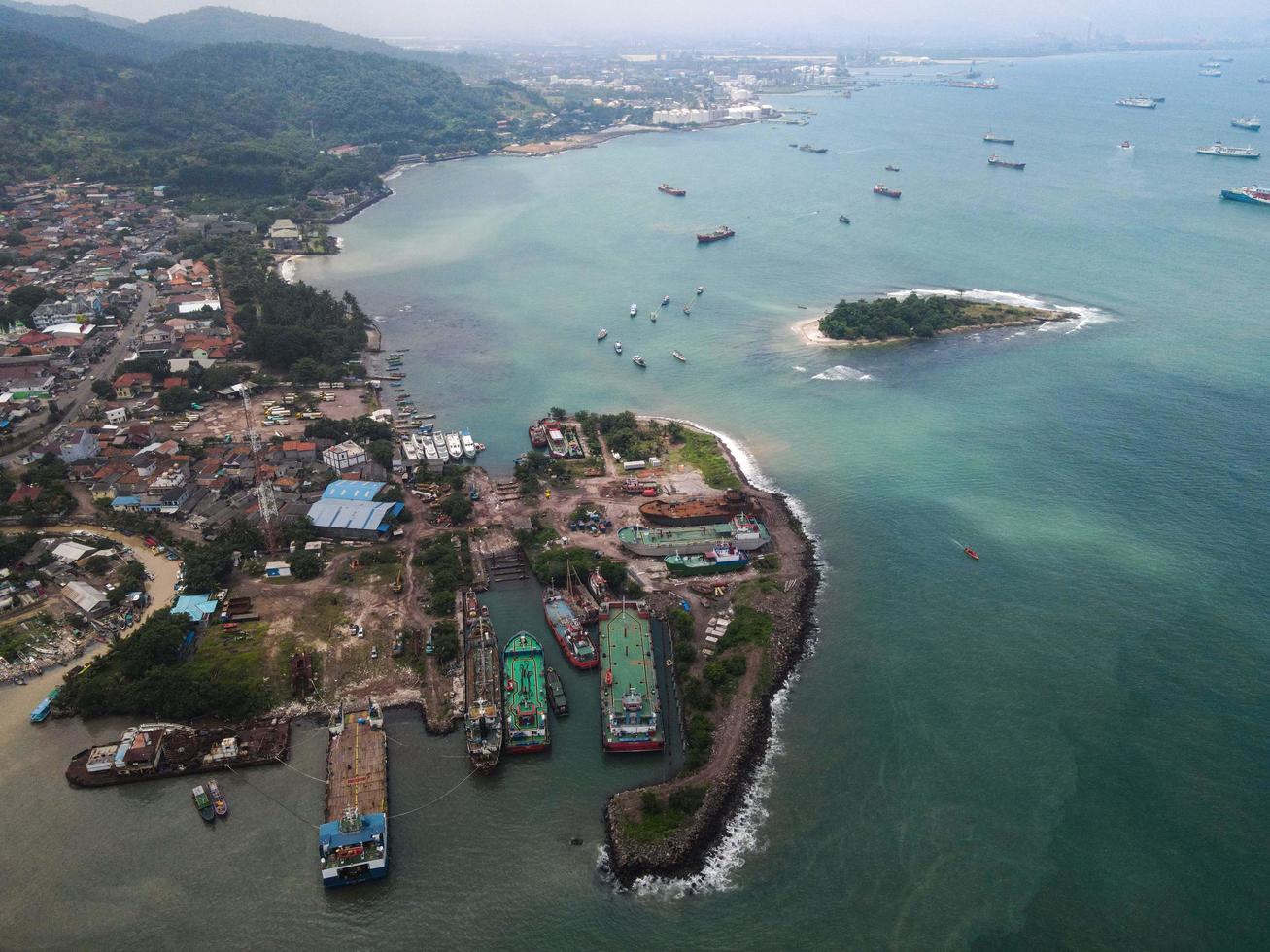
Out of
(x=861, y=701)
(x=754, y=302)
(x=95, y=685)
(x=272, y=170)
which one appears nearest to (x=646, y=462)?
(x=861, y=701)

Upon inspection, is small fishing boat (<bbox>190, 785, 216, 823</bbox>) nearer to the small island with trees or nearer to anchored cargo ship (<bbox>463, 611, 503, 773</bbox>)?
anchored cargo ship (<bbox>463, 611, 503, 773</bbox>)

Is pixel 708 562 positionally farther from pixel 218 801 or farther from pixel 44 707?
pixel 44 707

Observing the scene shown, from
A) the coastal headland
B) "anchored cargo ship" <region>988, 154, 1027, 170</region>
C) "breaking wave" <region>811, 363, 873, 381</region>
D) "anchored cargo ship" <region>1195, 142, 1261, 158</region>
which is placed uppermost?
"anchored cargo ship" <region>1195, 142, 1261, 158</region>

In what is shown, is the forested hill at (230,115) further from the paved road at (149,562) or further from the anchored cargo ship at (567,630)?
the anchored cargo ship at (567,630)

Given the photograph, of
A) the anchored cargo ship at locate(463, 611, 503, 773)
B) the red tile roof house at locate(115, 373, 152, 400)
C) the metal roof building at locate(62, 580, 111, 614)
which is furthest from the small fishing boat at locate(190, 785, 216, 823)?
the red tile roof house at locate(115, 373, 152, 400)

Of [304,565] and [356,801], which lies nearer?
[356,801]

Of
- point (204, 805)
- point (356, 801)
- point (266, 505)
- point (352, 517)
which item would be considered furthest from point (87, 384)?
point (356, 801)
